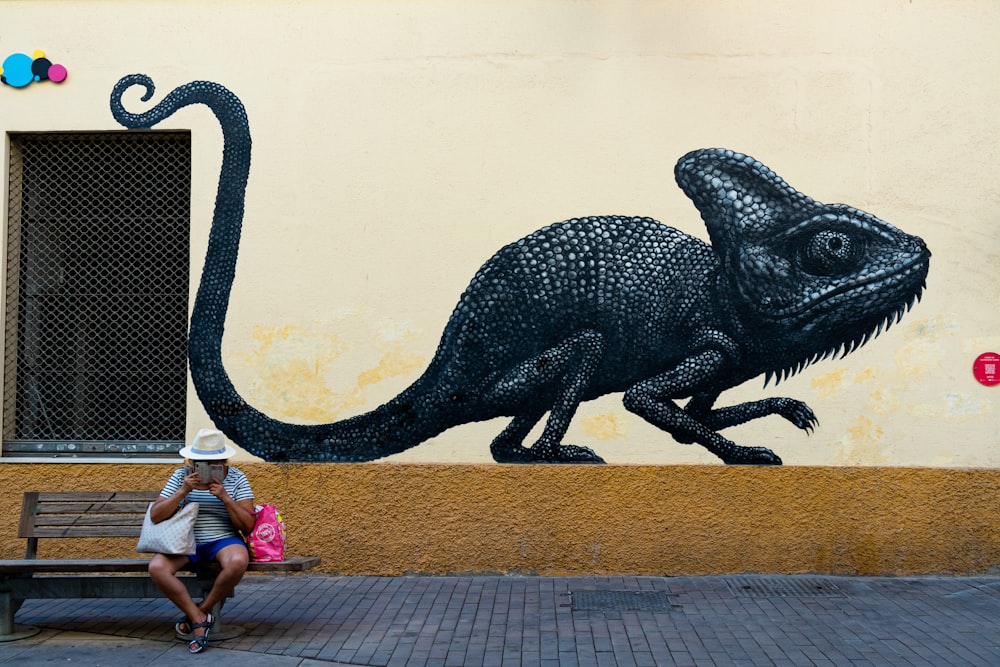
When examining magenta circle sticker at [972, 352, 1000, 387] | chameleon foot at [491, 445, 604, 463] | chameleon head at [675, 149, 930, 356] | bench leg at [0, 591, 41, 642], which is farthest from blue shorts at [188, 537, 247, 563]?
magenta circle sticker at [972, 352, 1000, 387]

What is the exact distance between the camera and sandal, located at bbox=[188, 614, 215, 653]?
625cm

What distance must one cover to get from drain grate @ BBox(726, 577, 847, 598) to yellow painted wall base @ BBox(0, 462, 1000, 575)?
130mm

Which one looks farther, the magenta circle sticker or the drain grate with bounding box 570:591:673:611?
the magenta circle sticker

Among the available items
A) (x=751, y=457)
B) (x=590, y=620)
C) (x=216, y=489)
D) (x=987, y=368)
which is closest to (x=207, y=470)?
(x=216, y=489)

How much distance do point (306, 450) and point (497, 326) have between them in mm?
1780

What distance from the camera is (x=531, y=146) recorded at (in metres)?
8.53

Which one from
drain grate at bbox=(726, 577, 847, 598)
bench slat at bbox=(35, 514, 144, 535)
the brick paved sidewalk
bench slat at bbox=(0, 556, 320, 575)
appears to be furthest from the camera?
drain grate at bbox=(726, 577, 847, 598)

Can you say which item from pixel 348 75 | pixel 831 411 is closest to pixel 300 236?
pixel 348 75

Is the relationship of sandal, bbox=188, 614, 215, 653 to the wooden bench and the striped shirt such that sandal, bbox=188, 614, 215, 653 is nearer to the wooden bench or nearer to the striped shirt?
the wooden bench

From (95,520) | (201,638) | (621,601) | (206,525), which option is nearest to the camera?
(201,638)

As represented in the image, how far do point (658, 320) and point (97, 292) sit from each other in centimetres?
447

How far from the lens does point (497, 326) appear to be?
27.9ft

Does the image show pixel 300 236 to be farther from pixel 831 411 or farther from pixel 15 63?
pixel 831 411

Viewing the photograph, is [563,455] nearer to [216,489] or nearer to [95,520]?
[216,489]
